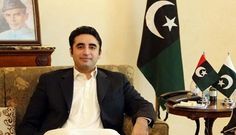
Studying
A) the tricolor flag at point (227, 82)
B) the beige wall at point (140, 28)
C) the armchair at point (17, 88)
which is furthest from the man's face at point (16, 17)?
the tricolor flag at point (227, 82)

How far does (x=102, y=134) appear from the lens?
199cm

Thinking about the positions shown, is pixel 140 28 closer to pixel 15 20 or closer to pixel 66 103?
pixel 15 20

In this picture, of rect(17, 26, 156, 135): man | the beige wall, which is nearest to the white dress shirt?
rect(17, 26, 156, 135): man

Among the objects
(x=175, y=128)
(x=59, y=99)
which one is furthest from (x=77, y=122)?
(x=175, y=128)

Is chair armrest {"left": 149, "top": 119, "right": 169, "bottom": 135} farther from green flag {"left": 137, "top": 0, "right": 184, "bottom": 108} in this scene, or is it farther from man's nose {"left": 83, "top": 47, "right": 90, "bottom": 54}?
green flag {"left": 137, "top": 0, "right": 184, "bottom": 108}

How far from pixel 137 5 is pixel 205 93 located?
1.21 metres

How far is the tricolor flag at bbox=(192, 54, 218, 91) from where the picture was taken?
250 cm

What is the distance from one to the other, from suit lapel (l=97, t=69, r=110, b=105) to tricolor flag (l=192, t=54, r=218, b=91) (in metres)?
0.65

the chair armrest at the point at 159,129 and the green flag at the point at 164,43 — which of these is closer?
the chair armrest at the point at 159,129

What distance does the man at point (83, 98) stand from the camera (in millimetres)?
2160

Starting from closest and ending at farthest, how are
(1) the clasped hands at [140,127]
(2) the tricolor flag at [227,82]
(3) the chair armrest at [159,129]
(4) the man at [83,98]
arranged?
(1) the clasped hands at [140,127]
(3) the chair armrest at [159,129]
(4) the man at [83,98]
(2) the tricolor flag at [227,82]

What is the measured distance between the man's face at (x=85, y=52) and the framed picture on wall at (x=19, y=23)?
0.82 m

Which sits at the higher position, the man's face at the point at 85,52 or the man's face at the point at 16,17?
the man's face at the point at 16,17

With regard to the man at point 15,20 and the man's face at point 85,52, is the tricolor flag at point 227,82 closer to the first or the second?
the man's face at point 85,52
